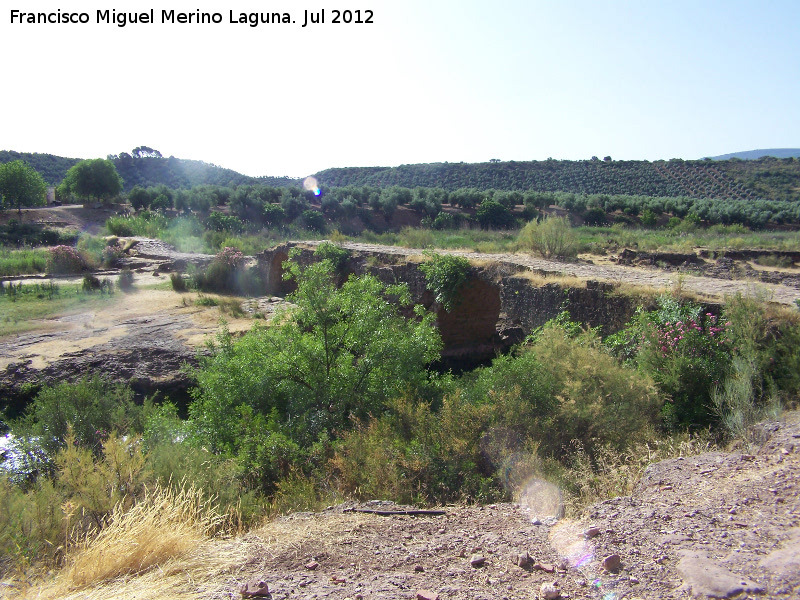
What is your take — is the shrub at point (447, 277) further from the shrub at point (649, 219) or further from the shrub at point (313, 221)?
the shrub at point (313, 221)

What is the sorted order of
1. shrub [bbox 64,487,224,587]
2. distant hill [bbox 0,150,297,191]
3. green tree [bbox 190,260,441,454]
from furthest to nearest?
distant hill [bbox 0,150,297,191] < green tree [bbox 190,260,441,454] < shrub [bbox 64,487,224,587]

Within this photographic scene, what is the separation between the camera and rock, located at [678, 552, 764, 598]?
2.38 metres

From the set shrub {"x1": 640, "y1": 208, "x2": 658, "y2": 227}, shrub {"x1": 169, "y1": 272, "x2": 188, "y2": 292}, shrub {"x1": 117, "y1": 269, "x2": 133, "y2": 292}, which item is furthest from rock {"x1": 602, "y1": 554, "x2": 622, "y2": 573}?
shrub {"x1": 640, "y1": 208, "x2": 658, "y2": 227}

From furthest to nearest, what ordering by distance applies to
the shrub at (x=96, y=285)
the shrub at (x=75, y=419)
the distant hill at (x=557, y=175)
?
the distant hill at (x=557, y=175) < the shrub at (x=96, y=285) < the shrub at (x=75, y=419)

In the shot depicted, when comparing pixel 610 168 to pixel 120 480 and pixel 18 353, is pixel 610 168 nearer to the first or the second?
pixel 18 353

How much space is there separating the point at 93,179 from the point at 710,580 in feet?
152

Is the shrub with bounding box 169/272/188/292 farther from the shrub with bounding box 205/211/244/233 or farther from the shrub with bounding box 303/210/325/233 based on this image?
the shrub with bounding box 303/210/325/233

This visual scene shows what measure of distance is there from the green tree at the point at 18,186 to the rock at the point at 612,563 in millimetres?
43876

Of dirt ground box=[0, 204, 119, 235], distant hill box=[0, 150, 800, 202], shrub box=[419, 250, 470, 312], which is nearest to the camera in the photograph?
shrub box=[419, 250, 470, 312]

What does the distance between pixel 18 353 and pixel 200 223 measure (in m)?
21.6

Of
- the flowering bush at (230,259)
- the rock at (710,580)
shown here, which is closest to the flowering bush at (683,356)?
the rock at (710,580)

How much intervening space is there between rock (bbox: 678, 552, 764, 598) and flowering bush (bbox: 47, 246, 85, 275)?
24520 millimetres

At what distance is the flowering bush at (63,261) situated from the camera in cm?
2214

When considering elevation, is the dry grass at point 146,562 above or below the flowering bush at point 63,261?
below
